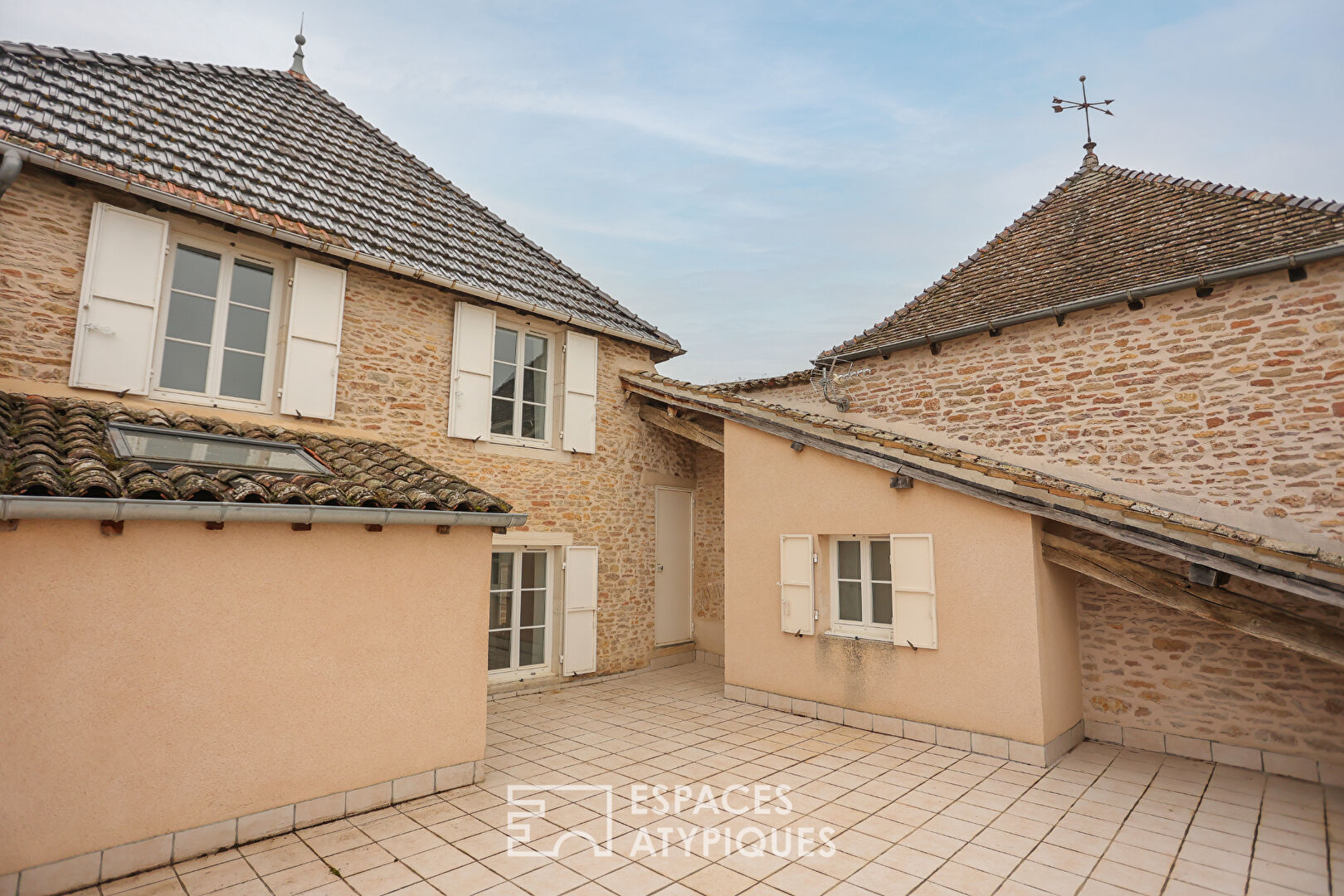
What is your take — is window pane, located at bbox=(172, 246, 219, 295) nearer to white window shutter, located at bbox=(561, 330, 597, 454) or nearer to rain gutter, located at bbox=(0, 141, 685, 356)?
rain gutter, located at bbox=(0, 141, 685, 356)

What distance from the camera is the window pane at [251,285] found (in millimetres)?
5797

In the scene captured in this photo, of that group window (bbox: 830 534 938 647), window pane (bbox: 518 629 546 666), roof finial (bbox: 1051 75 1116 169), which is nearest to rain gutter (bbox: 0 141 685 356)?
window pane (bbox: 518 629 546 666)

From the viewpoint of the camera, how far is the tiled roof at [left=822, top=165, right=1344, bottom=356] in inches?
222

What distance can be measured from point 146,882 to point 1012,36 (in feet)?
40.5

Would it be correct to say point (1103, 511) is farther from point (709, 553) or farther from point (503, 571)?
point (503, 571)

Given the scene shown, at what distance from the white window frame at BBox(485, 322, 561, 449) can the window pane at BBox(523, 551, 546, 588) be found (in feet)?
4.68

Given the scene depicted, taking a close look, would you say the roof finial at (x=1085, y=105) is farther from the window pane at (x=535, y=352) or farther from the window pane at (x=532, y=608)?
the window pane at (x=532, y=608)

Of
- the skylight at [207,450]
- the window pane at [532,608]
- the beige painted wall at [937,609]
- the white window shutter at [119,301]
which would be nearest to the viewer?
the skylight at [207,450]

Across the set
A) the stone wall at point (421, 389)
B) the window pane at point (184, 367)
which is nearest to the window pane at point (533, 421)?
the stone wall at point (421, 389)

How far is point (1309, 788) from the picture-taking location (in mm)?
4703

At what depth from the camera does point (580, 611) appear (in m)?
7.80

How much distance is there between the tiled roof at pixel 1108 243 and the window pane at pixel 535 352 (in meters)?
4.23

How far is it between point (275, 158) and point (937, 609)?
27.9ft

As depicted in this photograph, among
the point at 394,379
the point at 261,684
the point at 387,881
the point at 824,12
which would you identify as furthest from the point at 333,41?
the point at 387,881
